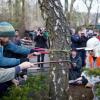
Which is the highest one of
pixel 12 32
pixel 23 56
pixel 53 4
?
pixel 53 4

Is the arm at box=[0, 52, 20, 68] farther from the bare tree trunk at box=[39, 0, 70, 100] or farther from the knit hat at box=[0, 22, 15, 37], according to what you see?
the bare tree trunk at box=[39, 0, 70, 100]

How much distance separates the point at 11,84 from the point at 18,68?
1137 mm

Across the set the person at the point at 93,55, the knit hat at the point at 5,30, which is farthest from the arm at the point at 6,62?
the person at the point at 93,55

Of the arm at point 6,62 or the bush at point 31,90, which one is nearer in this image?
the arm at point 6,62

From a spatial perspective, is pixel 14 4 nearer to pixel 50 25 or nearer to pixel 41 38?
pixel 41 38

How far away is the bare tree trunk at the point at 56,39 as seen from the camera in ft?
23.0

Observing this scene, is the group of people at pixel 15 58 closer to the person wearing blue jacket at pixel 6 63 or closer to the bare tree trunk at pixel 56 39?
the person wearing blue jacket at pixel 6 63

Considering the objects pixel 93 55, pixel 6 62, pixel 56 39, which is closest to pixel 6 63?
pixel 6 62

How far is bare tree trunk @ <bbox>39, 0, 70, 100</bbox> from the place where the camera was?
7004 millimetres

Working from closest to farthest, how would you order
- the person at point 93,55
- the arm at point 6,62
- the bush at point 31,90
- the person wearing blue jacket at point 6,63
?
the person wearing blue jacket at point 6,63
the arm at point 6,62
the bush at point 31,90
the person at point 93,55

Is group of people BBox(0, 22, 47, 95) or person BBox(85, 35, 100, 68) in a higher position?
group of people BBox(0, 22, 47, 95)

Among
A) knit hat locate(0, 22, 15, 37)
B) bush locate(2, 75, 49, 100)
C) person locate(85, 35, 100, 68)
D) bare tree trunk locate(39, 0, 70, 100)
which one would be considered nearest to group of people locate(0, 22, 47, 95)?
knit hat locate(0, 22, 15, 37)

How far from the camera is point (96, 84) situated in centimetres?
690

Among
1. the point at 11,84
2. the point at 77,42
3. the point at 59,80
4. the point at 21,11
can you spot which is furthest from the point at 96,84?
the point at 21,11
